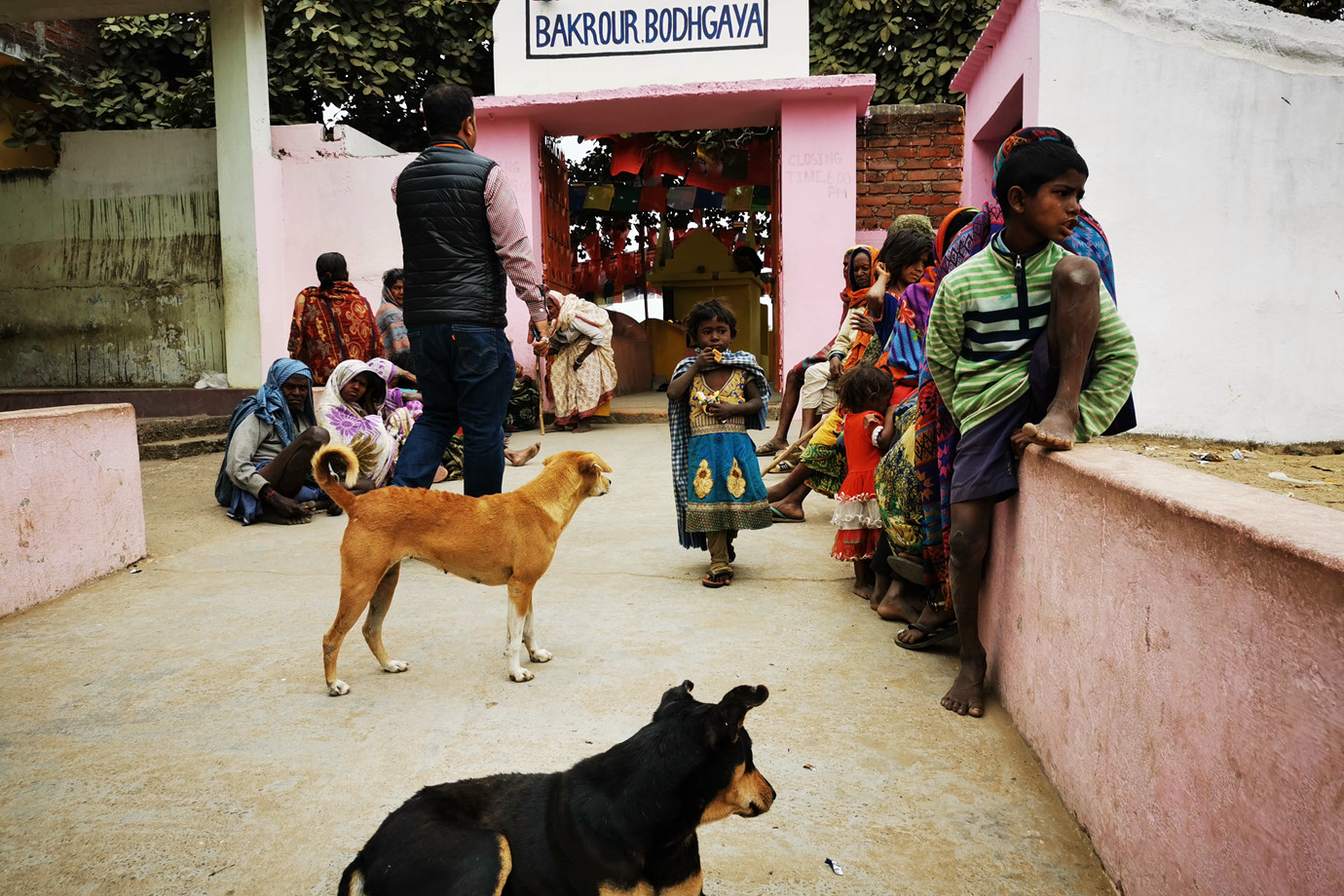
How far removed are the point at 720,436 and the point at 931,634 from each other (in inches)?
59.3

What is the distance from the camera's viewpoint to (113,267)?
10.9 m

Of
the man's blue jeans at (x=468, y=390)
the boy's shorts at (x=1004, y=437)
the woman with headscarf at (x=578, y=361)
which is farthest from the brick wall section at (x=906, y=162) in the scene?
the boy's shorts at (x=1004, y=437)

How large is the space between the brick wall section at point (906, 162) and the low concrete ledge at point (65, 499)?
26.8 ft

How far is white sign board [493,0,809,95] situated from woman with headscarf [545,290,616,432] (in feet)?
8.26

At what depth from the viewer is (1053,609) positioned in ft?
8.32

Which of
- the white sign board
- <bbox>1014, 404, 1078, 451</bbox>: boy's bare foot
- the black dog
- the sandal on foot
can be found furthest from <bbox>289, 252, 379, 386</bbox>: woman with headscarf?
the black dog

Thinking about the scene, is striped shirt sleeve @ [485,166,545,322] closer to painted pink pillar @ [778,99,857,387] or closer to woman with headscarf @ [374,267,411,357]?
woman with headscarf @ [374,267,411,357]

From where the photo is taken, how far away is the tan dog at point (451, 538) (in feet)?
10.7

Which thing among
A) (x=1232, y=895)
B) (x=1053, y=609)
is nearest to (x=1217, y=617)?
(x=1232, y=895)

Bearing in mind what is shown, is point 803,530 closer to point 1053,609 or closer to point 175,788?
point 1053,609

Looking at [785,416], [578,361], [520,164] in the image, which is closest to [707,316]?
[785,416]

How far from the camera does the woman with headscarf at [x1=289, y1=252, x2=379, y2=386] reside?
7.45 m

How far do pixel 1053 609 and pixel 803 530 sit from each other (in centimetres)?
334

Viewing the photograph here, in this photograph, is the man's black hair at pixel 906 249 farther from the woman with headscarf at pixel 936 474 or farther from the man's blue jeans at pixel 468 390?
the man's blue jeans at pixel 468 390
